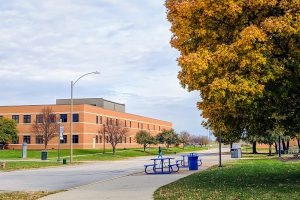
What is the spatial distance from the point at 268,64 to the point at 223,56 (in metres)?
1.55

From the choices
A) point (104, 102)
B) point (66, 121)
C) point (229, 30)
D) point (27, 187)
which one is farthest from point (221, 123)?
point (104, 102)

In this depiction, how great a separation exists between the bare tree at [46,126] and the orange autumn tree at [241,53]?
57.7 metres

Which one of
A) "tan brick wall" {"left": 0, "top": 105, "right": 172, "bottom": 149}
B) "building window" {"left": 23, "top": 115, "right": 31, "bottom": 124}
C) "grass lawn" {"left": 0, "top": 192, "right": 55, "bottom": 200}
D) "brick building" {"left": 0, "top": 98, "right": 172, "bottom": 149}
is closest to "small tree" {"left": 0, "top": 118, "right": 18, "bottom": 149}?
"tan brick wall" {"left": 0, "top": 105, "right": 172, "bottom": 149}

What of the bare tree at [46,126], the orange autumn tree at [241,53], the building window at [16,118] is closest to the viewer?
the orange autumn tree at [241,53]

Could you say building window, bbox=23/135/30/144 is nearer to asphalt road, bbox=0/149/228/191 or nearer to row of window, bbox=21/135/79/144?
row of window, bbox=21/135/79/144

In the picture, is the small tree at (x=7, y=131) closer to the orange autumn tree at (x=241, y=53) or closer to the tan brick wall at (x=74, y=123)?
the tan brick wall at (x=74, y=123)

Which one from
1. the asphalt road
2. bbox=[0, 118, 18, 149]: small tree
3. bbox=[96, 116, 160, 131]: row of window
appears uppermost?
bbox=[96, 116, 160, 131]: row of window

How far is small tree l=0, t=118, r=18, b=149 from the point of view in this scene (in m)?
74.9

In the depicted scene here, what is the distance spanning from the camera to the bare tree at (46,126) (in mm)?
71688

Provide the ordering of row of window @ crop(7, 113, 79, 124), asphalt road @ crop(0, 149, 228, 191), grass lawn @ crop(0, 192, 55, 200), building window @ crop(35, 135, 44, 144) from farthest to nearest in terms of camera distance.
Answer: building window @ crop(35, 135, 44, 144), row of window @ crop(7, 113, 79, 124), asphalt road @ crop(0, 149, 228, 191), grass lawn @ crop(0, 192, 55, 200)

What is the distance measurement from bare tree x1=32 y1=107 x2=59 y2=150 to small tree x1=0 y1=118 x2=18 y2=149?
371cm

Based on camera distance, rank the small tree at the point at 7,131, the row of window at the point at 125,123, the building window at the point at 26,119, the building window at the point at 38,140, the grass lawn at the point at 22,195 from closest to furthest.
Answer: the grass lawn at the point at 22,195, the small tree at the point at 7,131, the building window at the point at 38,140, the building window at the point at 26,119, the row of window at the point at 125,123

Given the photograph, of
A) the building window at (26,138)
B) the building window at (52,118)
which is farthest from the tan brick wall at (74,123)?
the building window at (52,118)

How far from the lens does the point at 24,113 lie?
277 feet
